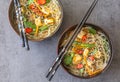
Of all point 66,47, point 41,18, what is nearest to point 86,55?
point 66,47

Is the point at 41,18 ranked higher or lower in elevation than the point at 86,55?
higher

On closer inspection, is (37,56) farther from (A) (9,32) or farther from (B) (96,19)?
(B) (96,19)

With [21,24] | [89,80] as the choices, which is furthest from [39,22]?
[89,80]

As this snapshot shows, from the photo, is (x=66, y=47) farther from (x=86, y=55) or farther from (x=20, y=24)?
(x=20, y=24)

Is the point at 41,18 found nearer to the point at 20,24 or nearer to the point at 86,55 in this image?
the point at 20,24

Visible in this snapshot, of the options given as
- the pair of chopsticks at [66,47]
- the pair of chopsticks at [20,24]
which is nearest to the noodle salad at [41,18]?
the pair of chopsticks at [20,24]

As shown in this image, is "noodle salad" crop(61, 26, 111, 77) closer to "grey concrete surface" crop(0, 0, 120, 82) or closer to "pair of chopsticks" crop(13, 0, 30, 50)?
"grey concrete surface" crop(0, 0, 120, 82)

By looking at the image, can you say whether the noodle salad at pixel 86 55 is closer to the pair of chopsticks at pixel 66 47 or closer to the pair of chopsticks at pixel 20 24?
the pair of chopsticks at pixel 66 47

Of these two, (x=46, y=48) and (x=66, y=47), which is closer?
(x=66, y=47)
